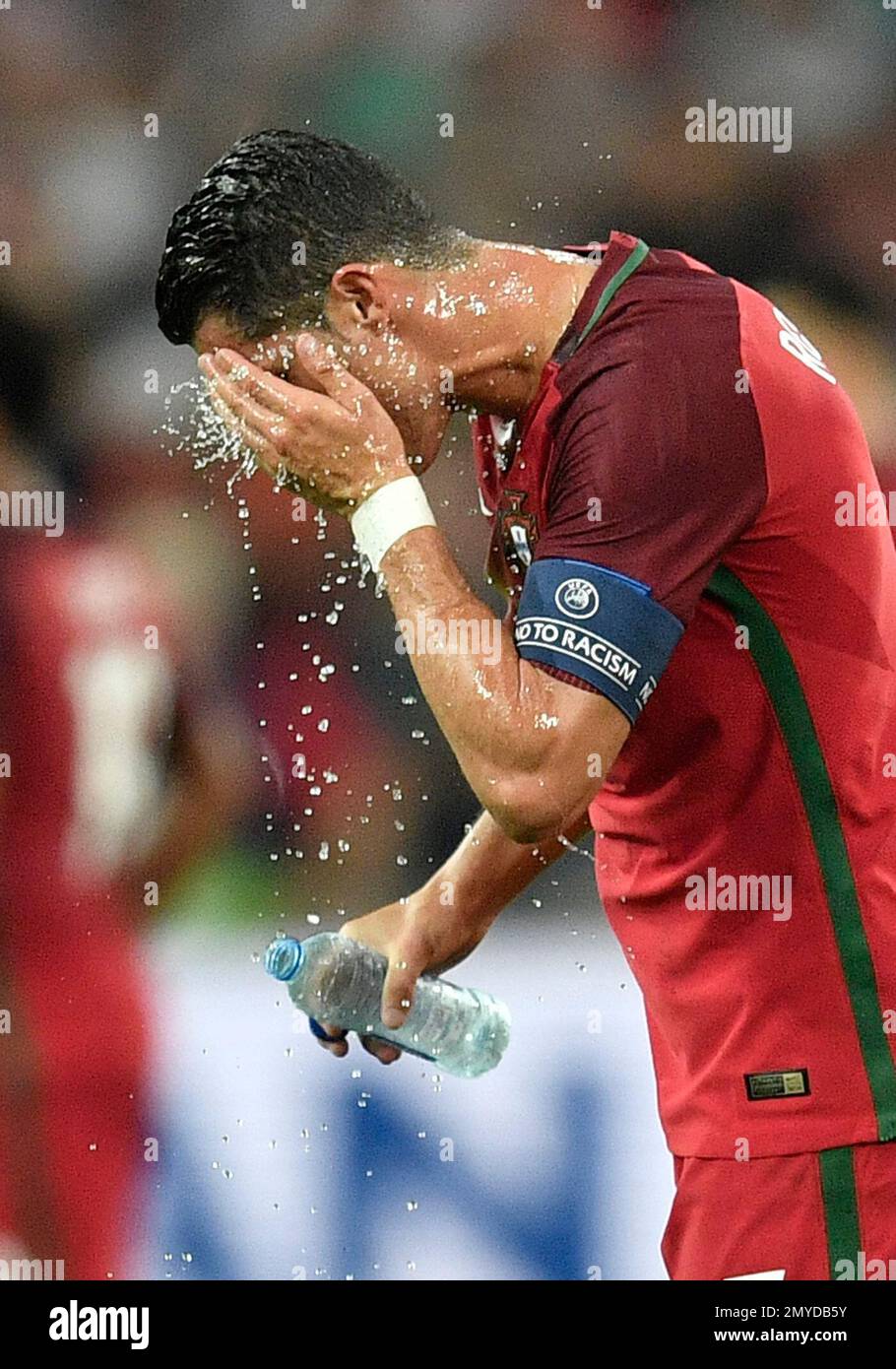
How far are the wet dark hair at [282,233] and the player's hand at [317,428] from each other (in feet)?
0.21

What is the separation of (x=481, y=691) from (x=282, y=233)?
0.53 meters

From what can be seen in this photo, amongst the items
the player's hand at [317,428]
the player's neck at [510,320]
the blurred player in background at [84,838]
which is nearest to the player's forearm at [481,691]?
the player's hand at [317,428]

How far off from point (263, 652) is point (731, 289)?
63.7 inches

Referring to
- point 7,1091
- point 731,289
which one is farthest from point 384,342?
point 7,1091

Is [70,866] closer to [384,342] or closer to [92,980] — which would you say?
[92,980]

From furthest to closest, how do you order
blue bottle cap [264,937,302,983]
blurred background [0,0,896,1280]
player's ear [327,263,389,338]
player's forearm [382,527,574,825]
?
1. blurred background [0,0,896,1280]
2. blue bottle cap [264,937,302,983]
3. player's ear [327,263,389,338]
4. player's forearm [382,527,574,825]

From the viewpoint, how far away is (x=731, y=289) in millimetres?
1718

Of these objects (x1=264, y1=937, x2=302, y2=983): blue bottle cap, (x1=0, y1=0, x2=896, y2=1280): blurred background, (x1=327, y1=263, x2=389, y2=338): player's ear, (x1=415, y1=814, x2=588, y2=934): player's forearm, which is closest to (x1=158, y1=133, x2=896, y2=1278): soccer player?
(x1=327, y1=263, x2=389, y2=338): player's ear

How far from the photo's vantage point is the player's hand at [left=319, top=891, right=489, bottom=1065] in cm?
208

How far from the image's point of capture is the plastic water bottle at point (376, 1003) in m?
2.08

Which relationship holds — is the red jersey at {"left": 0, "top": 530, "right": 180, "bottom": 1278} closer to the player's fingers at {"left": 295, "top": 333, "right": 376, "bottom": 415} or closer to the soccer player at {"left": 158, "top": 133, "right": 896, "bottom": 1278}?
the soccer player at {"left": 158, "top": 133, "right": 896, "bottom": 1278}

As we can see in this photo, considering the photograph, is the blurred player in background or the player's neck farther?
the blurred player in background

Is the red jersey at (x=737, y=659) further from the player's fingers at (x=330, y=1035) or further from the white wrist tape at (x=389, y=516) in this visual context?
the player's fingers at (x=330, y=1035)

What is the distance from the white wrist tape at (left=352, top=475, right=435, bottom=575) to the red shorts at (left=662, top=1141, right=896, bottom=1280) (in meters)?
0.66
